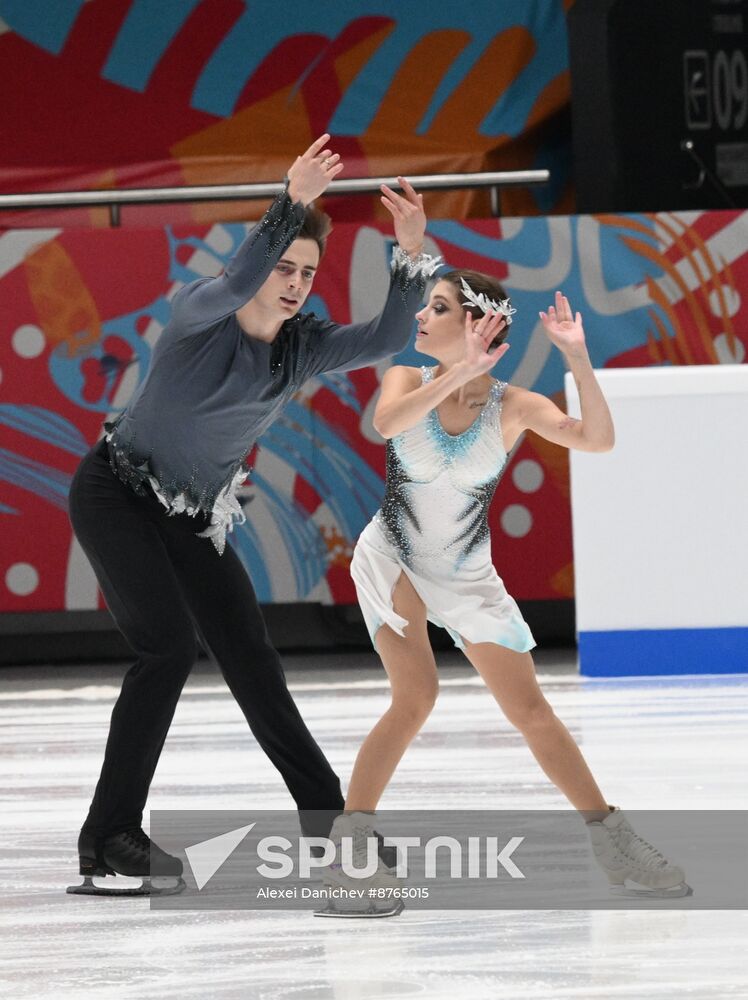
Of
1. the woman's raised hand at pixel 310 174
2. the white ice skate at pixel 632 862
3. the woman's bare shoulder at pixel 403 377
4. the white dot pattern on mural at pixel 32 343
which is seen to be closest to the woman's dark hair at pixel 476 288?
the woman's bare shoulder at pixel 403 377

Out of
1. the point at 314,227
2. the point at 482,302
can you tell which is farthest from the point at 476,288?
the point at 314,227

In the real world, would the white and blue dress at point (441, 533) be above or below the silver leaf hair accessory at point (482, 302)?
below

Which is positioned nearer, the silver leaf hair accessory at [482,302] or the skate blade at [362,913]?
the skate blade at [362,913]

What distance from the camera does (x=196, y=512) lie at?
2770 mm

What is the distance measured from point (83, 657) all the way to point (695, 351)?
2.96 metres

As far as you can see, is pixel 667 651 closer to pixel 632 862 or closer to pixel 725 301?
pixel 725 301

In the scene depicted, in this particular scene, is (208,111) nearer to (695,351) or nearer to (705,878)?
(695,351)

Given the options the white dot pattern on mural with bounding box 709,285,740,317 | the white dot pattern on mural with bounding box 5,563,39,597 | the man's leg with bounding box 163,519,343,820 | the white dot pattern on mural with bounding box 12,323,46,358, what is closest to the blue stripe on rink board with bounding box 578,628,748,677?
the white dot pattern on mural with bounding box 709,285,740,317

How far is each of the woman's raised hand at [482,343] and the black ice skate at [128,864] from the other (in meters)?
0.99

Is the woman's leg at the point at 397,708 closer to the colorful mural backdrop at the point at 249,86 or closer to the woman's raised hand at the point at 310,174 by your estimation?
the woman's raised hand at the point at 310,174

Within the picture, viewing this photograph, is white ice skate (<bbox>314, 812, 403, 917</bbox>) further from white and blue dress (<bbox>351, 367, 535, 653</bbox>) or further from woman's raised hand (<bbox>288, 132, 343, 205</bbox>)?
woman's raised hand (<bbox>288, 132, 343, 205</bbox>)

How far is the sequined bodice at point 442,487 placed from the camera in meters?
2.64

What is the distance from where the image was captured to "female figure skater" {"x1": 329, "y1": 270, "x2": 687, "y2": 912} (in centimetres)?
256

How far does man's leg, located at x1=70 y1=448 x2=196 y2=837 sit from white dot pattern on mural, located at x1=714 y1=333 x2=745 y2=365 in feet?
13.2
